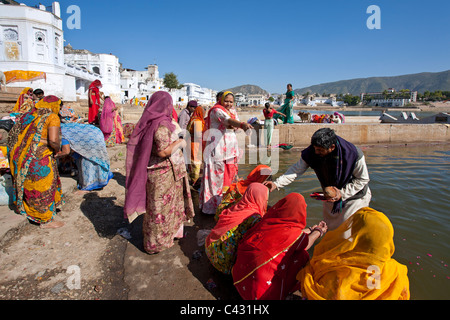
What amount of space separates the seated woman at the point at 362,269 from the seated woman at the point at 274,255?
7.2 inches

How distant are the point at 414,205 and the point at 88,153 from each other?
18.1 ft

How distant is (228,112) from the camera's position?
11.3ft

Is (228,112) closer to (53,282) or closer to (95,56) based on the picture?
(53,282)

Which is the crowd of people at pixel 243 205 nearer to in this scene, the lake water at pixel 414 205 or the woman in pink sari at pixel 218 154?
the woman in pink sari at pixel 218 154

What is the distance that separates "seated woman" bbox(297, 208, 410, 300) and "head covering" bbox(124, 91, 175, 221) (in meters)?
1.71

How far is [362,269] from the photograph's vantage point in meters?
1.69

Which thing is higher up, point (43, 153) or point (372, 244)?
point (43, 153)

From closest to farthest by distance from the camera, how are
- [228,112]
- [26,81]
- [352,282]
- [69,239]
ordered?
[352,282], [69,239], [228,112], [26,81]

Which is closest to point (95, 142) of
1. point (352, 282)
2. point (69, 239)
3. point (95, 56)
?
point (69, 239)

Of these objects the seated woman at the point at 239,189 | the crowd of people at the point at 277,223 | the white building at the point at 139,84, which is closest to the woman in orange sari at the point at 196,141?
the crowd of people at the point at 277,223

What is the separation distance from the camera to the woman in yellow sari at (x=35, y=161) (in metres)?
2.96

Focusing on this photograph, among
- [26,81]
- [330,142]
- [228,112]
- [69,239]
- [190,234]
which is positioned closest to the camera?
[330,142]

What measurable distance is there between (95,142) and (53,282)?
2419 millimetres

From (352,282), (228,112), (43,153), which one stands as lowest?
(352,282)
